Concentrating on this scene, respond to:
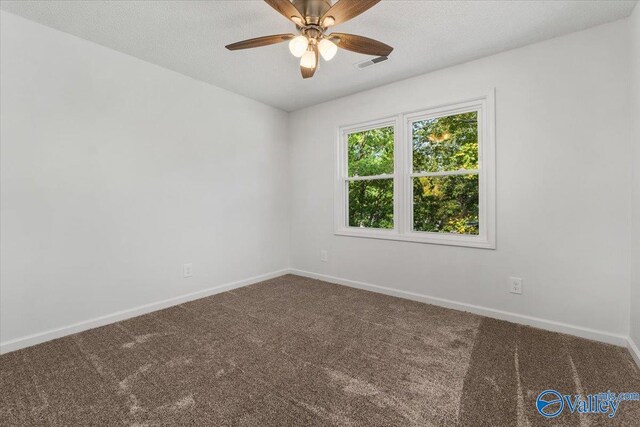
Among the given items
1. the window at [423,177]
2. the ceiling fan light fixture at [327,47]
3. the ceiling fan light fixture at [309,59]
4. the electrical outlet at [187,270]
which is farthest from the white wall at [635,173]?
the electrical outlet at [187,270]

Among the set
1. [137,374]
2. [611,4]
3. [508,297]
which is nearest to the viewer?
[137,374]

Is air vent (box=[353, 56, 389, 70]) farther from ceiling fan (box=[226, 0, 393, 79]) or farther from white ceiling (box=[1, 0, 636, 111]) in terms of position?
ceiling fan (box=[226, 0, 393, 79])

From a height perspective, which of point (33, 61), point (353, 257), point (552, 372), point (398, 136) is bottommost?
point (552, 372)

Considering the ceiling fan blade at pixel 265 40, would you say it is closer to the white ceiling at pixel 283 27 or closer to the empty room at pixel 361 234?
the empty room at pixel 361 234

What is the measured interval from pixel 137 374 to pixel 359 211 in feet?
9.00

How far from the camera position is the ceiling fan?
1613 millimetres

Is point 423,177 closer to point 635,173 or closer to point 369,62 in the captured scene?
point 369,62

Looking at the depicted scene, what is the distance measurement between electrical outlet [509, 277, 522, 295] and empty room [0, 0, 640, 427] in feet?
0.06

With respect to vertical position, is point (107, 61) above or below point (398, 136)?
above

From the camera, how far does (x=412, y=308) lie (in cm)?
295

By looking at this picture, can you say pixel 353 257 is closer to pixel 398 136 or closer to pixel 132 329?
pixel 398 136

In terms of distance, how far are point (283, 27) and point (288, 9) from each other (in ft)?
2.20

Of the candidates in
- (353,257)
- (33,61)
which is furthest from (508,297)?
(33,61)

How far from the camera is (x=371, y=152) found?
367 cm
